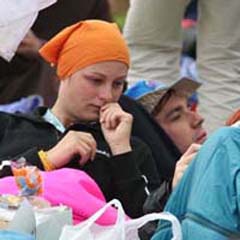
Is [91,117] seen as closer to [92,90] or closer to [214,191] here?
[92,90]

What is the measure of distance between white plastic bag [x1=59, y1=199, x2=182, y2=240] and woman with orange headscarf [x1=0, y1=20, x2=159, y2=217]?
2.11 ft

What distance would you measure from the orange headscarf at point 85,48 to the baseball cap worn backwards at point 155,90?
381 millimetres

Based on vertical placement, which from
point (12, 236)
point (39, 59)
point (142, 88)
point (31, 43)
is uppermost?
point (12, 236)

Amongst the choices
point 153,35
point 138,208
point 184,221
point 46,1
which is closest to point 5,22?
point 46,1

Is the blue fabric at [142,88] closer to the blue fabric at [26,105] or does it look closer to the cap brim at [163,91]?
the cap brim at [163,91]

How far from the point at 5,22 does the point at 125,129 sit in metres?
0.58

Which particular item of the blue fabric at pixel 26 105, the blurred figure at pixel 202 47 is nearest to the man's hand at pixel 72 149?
the blurred figure at pixel 202 47

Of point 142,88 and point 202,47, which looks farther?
point 202,47

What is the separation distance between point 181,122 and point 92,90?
62cm

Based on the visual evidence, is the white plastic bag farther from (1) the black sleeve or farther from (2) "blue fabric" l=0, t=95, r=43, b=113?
(2) "blue fabric" l=0, t=95, r=43, b=113

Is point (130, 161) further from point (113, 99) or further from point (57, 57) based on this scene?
point (57, 57)

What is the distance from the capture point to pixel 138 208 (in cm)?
318

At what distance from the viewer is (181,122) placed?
3.95 m

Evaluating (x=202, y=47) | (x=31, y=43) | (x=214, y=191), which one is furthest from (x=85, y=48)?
(x=31, y=43)
